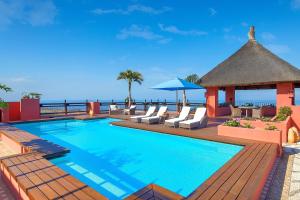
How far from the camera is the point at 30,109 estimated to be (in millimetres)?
13055

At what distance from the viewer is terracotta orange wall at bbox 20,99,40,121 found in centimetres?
1272

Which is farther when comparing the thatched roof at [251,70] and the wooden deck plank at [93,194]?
the thatched roof at [251,70]

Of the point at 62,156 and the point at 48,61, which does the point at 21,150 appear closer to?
the point at 62,156

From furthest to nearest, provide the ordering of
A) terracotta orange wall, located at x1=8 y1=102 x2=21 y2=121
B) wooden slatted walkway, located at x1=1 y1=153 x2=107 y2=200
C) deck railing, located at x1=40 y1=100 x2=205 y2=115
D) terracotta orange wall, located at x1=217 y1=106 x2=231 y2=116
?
1. deck railing, located at x1=40 y1=100 x2=205 y2=115
2. terracotta orange wall, located at x1=217 y1=106 x2=231 y2=116
3. terracotta orange wall, located at x1=8 y1=102 x2=21 y2=121
4. wooden slatted walkway, located at x1=1 y1=153 x2=107 y2=200

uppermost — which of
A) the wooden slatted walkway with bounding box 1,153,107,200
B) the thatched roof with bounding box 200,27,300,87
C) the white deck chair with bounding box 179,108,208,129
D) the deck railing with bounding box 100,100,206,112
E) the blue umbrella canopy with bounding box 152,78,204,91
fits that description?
the thatched roof with bounding box 200,27,300,87

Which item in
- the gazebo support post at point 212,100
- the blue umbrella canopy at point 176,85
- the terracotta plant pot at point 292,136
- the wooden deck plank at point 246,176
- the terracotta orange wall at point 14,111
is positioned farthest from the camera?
the gazebo support post at point 212,100

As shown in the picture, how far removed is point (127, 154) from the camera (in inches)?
253

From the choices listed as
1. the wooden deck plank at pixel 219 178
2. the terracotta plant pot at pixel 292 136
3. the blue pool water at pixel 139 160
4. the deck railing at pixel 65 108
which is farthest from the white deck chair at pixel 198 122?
the deck railing at pixel 65 108

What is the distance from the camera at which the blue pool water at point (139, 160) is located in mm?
4383

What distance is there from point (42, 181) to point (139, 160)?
305 centimetres

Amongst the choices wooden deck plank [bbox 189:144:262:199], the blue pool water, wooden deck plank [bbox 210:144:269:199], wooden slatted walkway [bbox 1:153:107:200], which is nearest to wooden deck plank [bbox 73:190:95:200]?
wooden slatted walkway [bbox 1:153:107:200]

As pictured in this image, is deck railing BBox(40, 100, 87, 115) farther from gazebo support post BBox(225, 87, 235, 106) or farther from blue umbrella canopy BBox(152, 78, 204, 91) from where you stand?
gazebo support post BBox(225, 87, 235, 106)

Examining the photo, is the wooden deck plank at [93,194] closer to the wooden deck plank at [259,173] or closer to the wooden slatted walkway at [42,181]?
the wooden slatted walkway at [42,181]

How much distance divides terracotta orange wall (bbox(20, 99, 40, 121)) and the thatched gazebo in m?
11.8
